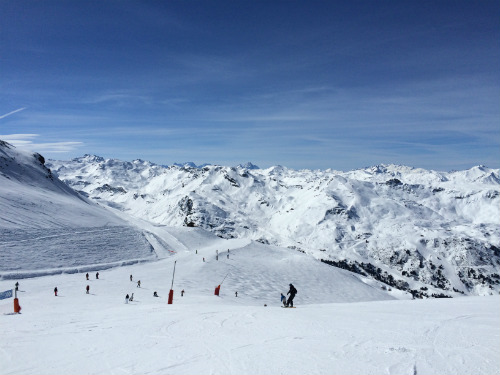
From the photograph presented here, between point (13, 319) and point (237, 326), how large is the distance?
496 inches

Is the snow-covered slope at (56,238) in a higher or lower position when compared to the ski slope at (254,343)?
lower

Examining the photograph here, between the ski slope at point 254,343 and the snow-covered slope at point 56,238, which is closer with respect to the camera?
the ski slope at point 254,343

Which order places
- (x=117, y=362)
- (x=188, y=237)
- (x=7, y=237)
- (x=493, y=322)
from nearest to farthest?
(x=117, y=362) → (x=493, y=322) → (x=7, y=237) → (x=188, y=237)

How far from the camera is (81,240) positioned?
67.2 m

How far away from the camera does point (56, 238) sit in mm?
64375

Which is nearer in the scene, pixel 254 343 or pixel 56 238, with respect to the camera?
pixel 254 343

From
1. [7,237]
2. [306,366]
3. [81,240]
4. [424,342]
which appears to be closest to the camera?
[306,366]

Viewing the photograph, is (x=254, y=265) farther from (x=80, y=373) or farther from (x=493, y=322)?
(x=80, y=373)

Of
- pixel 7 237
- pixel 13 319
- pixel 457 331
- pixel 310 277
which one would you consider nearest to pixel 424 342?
pixel 457 331

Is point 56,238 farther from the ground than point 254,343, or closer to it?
closer to it

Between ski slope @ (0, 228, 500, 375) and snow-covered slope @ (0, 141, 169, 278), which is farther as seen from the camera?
Result: snow-covered slope @ (0, 141, 169, 278)

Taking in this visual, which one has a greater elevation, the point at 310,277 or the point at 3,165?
the point at 3,165

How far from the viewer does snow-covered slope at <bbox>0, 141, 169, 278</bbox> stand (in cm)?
5294

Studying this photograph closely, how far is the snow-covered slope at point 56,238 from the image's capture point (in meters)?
52.9
